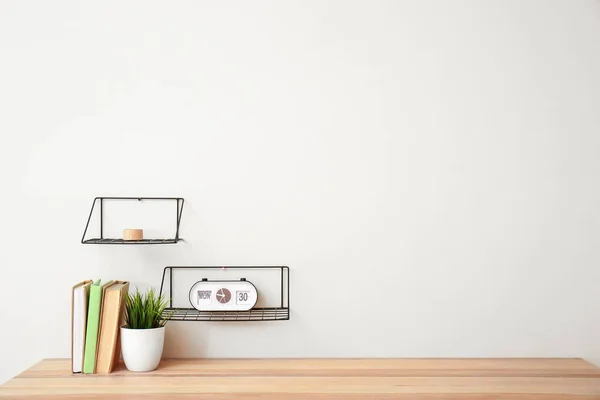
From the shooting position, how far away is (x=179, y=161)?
1.73 m

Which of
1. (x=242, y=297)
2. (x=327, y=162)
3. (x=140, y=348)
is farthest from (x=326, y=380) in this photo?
(x=327, y=162)

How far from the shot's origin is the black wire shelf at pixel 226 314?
1.69 meters

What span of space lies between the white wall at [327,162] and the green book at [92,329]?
7.1 inches

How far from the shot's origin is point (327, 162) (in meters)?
1.74

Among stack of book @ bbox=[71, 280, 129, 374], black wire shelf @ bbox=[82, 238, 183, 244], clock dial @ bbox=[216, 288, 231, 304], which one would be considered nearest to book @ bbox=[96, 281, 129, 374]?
stack of book @ bbox=[71, 280, 129, 374]

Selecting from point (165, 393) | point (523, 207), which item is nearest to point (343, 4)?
point (523, 207)

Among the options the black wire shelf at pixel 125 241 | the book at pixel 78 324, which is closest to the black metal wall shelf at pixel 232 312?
the black wire shelf at pixel 125 241

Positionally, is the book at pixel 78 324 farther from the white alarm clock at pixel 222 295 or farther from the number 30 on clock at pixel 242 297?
the number 30 on clock at pixel 242 297

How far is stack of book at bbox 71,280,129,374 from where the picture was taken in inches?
60.8

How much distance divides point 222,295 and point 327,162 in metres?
0.51

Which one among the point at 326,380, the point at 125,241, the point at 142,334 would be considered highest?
the point at 125,241

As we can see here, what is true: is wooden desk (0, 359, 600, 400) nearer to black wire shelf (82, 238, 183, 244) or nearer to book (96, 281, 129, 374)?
book (96, 281, 129, 374)

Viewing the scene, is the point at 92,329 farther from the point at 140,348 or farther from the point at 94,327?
the point at 140,348

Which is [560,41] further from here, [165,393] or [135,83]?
[165,393]
